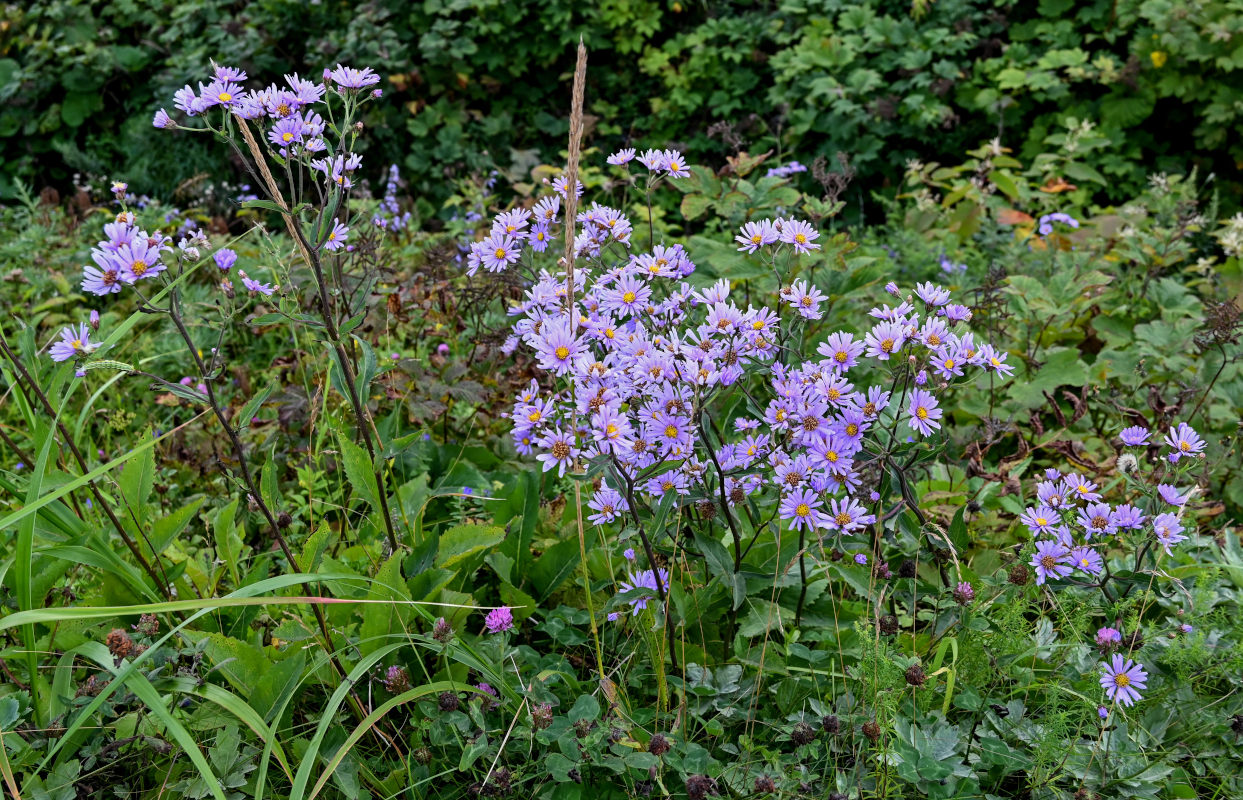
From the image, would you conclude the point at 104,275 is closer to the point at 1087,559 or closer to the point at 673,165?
the point at 673,165

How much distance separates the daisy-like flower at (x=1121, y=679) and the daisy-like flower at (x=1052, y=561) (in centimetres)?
16

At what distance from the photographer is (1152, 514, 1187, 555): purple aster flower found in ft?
5.27

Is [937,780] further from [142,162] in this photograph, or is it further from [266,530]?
[142,162]

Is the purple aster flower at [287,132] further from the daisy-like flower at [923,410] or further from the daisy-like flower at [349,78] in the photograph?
the daisy-like flower at [923,410]

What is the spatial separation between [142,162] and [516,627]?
17.6 feet

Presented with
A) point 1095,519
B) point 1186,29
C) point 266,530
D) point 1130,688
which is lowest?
point 266,530

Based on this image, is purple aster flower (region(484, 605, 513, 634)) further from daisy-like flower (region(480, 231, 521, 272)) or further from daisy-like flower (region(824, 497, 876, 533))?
daisy-like flower (region(480, 231, 521, 272))

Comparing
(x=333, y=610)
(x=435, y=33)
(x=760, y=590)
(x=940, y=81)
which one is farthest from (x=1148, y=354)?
(x=435, y=33)

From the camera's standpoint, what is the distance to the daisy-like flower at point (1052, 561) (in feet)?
5.31

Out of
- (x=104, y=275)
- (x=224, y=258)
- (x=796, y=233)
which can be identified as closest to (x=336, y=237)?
(x=224, y=258)

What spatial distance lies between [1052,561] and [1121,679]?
0.72 ft

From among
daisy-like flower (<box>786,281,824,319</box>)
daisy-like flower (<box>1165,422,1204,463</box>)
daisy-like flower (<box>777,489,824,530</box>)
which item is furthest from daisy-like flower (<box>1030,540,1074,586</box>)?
daisy-like flower (<box>786,281,824,319</box>)

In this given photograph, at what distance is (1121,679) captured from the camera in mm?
1508

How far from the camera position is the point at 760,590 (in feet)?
5.75
